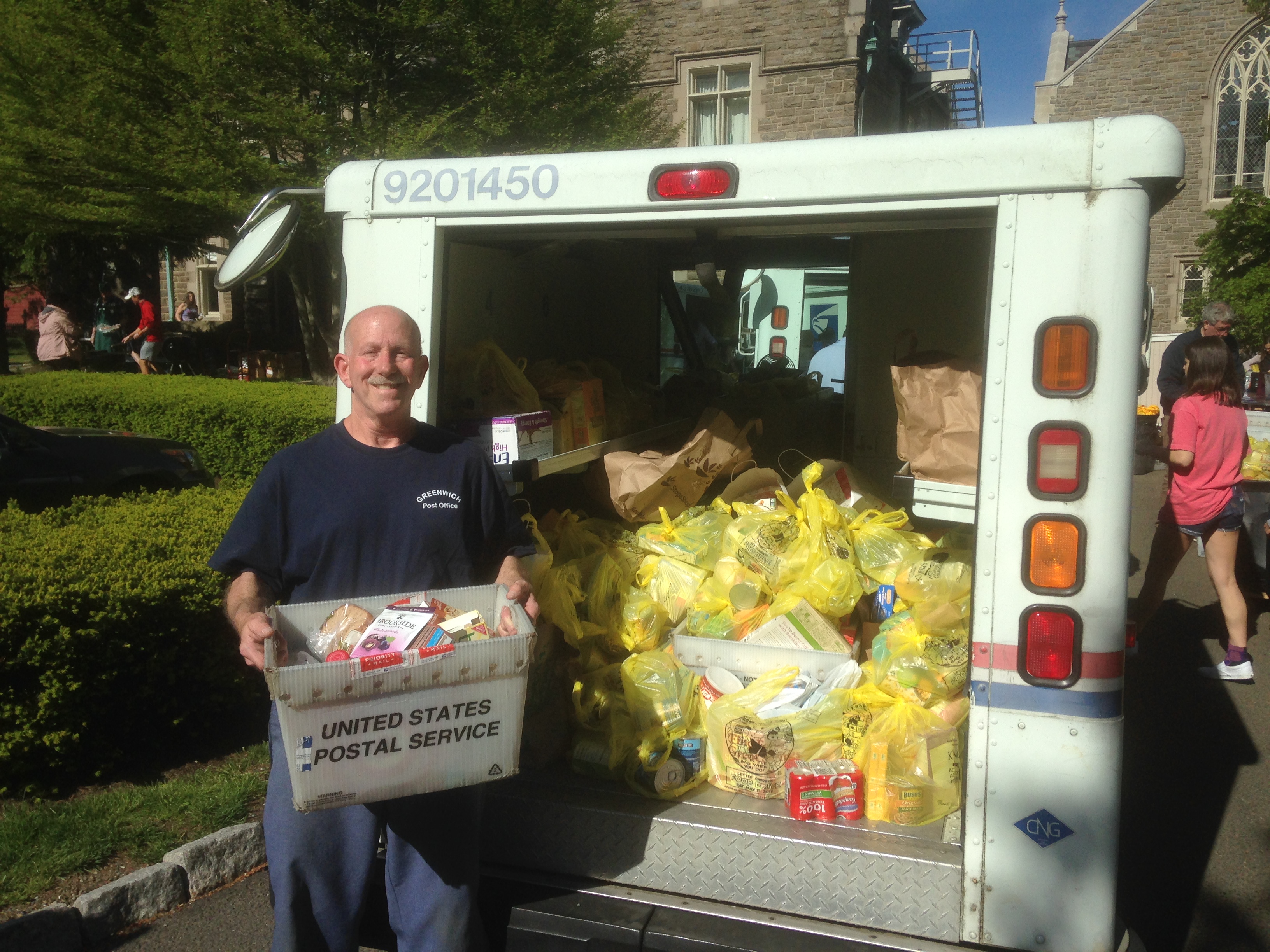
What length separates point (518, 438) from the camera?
3061 mm

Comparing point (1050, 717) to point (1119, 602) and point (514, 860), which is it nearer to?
point (1119, 602)

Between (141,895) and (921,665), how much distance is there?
2.66 metres

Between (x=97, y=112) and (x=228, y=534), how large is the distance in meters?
10.1

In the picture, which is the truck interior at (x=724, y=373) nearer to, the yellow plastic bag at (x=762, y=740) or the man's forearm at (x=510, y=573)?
the yellow plastic bag at (x=762, y=740)

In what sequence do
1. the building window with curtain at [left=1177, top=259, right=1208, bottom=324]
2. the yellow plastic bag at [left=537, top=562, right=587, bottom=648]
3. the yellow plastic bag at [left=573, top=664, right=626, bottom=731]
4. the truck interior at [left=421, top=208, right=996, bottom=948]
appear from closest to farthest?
the truck interior at [left=421, top=208, right=996, bottom=948]
the yellow plastic bag at [left=573, top=664, right=626, bottom=731]
the yellow plastic bag at [left=537, top=562, right=587, bottom=648]
the building window with curtain at [left=1177, top=259, right=1208, bottom=324]

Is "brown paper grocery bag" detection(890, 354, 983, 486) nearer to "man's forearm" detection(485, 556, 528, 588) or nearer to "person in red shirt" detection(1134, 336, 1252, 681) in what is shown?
"man's forearm" detection(485, 556, 528, 588)

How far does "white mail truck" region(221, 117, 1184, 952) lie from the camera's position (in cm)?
215

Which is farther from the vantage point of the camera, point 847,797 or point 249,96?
point 249,96

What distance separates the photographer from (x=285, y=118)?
34.1ft

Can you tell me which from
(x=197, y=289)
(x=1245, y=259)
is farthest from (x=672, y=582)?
(x=197, y=289)

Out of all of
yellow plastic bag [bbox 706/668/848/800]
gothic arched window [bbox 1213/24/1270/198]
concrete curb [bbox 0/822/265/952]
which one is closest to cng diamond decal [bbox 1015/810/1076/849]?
yellow plastic bag [bbox 706/668/848/800]

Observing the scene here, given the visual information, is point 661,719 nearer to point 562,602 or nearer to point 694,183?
point 562,602

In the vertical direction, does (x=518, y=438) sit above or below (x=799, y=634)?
above

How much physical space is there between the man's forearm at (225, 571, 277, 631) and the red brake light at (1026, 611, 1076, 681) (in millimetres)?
1747
